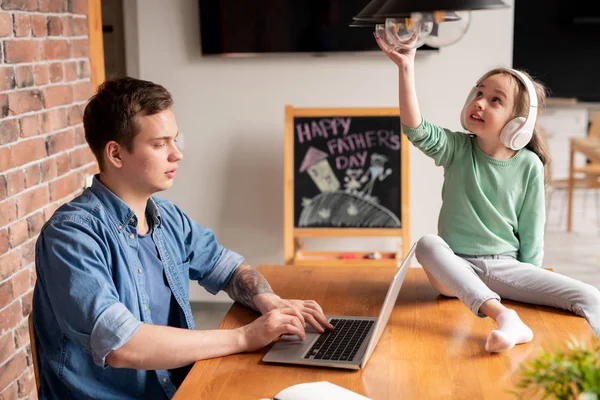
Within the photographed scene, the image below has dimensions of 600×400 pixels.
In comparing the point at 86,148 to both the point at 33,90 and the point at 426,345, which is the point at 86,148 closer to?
the point at 33,90

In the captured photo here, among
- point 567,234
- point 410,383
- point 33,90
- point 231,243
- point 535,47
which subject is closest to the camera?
point 410,383

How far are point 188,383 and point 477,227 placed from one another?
929mm

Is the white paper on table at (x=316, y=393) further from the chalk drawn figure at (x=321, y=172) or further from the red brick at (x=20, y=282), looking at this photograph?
the chalk drawn figure at (x=321, y=172)

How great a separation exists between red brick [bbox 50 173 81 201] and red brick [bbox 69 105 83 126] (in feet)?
0.66

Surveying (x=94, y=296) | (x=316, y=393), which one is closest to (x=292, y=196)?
(x=94, y=296)

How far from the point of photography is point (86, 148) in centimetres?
296

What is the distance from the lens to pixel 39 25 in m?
2.54

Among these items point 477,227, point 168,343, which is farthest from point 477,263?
point 168,343

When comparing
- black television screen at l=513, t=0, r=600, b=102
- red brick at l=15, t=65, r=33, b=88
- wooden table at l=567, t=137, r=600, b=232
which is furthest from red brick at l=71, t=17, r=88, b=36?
black television screen at l=513, t=0, r=600, b=102

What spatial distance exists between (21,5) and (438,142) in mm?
1416

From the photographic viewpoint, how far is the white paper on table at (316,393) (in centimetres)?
120

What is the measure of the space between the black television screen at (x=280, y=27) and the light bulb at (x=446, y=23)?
5.85 feet

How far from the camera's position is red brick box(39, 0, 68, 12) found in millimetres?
2570

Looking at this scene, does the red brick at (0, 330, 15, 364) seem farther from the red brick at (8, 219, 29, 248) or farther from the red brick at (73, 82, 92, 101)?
the red brick at (73, 82, 92, 101)
